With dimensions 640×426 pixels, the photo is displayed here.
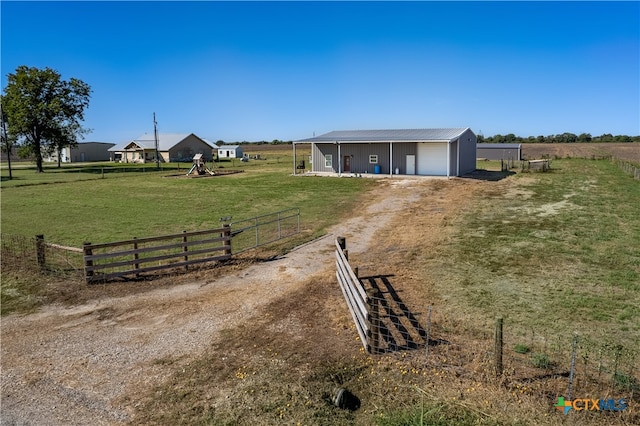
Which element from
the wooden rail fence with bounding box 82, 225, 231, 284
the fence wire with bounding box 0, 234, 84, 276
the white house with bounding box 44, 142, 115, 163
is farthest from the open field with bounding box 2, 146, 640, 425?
the white house with bounding box 44, 142, 115, 163

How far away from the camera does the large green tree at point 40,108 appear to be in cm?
6084

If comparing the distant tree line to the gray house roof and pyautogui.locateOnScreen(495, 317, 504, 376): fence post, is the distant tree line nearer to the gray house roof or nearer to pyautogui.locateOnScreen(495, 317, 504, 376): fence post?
the gray house roof

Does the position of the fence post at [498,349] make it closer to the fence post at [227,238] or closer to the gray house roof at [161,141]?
the fence post at [227,238]

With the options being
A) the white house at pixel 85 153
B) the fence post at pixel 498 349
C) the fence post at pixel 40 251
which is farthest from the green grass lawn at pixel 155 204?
the white house at pixel 85 153

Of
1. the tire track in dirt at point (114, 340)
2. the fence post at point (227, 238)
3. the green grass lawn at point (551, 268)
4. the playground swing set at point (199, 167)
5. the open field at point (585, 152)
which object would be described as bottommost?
the tire track in dirt at point (114, 340)

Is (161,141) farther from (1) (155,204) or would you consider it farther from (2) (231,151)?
(1) (155,204)

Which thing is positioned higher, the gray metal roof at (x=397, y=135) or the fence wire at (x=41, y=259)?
the gray metal roof at (x=397, y=135)

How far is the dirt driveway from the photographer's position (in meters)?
7.18

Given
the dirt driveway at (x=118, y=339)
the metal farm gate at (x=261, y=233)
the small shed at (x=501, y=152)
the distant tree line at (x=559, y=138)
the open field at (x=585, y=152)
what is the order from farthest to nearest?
the distant tree line at (x=559, y=138) < the open field at (x=585, y=152) < the small shed at (x=501, y=152) < the metal farm gate at (x=261, y=233) < the dirt driveway at (x=118, y=339)

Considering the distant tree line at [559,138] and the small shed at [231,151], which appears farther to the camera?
the distant tree line at [559,138]

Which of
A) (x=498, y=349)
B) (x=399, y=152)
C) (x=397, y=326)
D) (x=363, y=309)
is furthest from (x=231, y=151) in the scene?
(x=498, y=349)

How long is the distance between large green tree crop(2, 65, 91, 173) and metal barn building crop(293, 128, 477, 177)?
39428mm

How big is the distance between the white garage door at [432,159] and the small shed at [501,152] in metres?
30.6

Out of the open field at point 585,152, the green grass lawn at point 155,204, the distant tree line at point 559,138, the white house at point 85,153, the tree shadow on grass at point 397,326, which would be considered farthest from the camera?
the distant tree line at point 559,138
